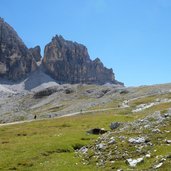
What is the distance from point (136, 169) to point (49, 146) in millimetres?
18821

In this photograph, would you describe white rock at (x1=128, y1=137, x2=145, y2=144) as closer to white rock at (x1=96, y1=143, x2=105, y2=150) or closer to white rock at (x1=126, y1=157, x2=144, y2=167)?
white rock at (x1=96, y1=143, x2=105, y2=150)

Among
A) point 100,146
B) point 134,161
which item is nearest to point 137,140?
point 100,146

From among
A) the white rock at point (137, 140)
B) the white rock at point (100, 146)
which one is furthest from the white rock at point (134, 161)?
the white rock at point (100, 146)

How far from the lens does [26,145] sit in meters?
49.4

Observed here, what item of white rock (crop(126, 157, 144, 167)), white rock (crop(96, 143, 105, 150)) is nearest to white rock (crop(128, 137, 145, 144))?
white rock (crop(96, 143, 105, 150))

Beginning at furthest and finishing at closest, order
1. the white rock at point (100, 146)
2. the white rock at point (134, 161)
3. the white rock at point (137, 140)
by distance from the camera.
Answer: the white rock at point (100, 146)
the white rock at point (137, 140)
the white rock at point (134, 161)

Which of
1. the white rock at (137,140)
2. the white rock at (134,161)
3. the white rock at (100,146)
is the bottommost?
the white rock at (134,161)

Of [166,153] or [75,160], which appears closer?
[166,153]

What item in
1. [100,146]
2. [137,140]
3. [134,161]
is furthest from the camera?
[100,146]

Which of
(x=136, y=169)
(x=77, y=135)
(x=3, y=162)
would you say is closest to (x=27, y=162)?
(x=3, y=162)

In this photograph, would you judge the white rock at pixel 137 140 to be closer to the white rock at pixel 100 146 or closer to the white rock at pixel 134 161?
the white rock at pixel 100 146

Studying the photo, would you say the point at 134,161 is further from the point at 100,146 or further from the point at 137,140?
the point at 100,146

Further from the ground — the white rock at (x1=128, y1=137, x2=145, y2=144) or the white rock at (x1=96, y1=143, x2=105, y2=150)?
the white rock at (x1=128, y1=137, x2=145, y2=144)

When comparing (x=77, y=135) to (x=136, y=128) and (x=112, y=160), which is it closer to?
(x=136, y=128)
